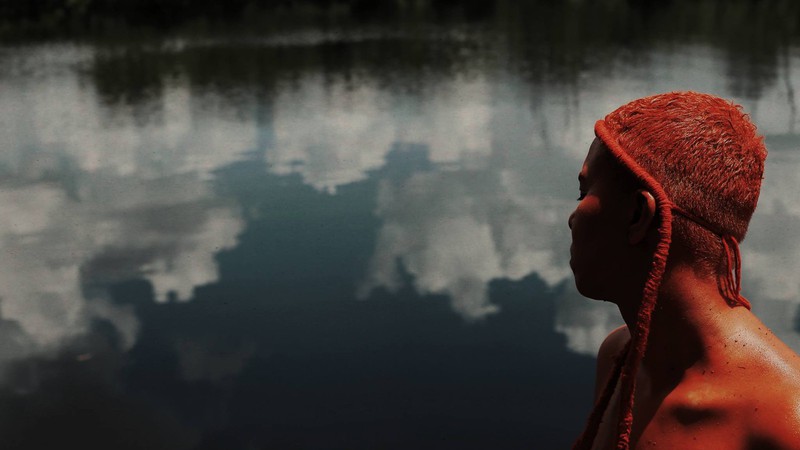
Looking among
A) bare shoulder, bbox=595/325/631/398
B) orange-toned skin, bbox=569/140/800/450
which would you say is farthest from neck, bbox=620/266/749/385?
bare shoulder, bbox=595/325/631/398

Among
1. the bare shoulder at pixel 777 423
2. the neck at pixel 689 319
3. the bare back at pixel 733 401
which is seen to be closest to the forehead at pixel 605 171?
the neck at pixel 689 319

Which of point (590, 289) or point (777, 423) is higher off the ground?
point (590, 289)

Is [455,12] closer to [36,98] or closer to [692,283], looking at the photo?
[36,98]

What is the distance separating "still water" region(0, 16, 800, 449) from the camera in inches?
251

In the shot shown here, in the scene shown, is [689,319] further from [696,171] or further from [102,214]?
[102,214]

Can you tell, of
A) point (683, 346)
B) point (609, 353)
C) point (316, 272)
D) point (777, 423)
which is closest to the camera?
point (777, 423)

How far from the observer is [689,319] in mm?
1867

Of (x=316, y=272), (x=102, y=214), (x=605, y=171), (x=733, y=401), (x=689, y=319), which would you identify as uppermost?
(x=605, y=171)

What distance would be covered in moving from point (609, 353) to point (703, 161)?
751 millimetres

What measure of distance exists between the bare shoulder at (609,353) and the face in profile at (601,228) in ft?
1.19

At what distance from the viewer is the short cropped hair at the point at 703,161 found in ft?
5.90

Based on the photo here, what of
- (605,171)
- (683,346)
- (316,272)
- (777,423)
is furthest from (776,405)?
(316,272)

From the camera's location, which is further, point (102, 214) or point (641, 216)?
point (102, 214)

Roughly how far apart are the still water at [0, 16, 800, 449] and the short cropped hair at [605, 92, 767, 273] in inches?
168
